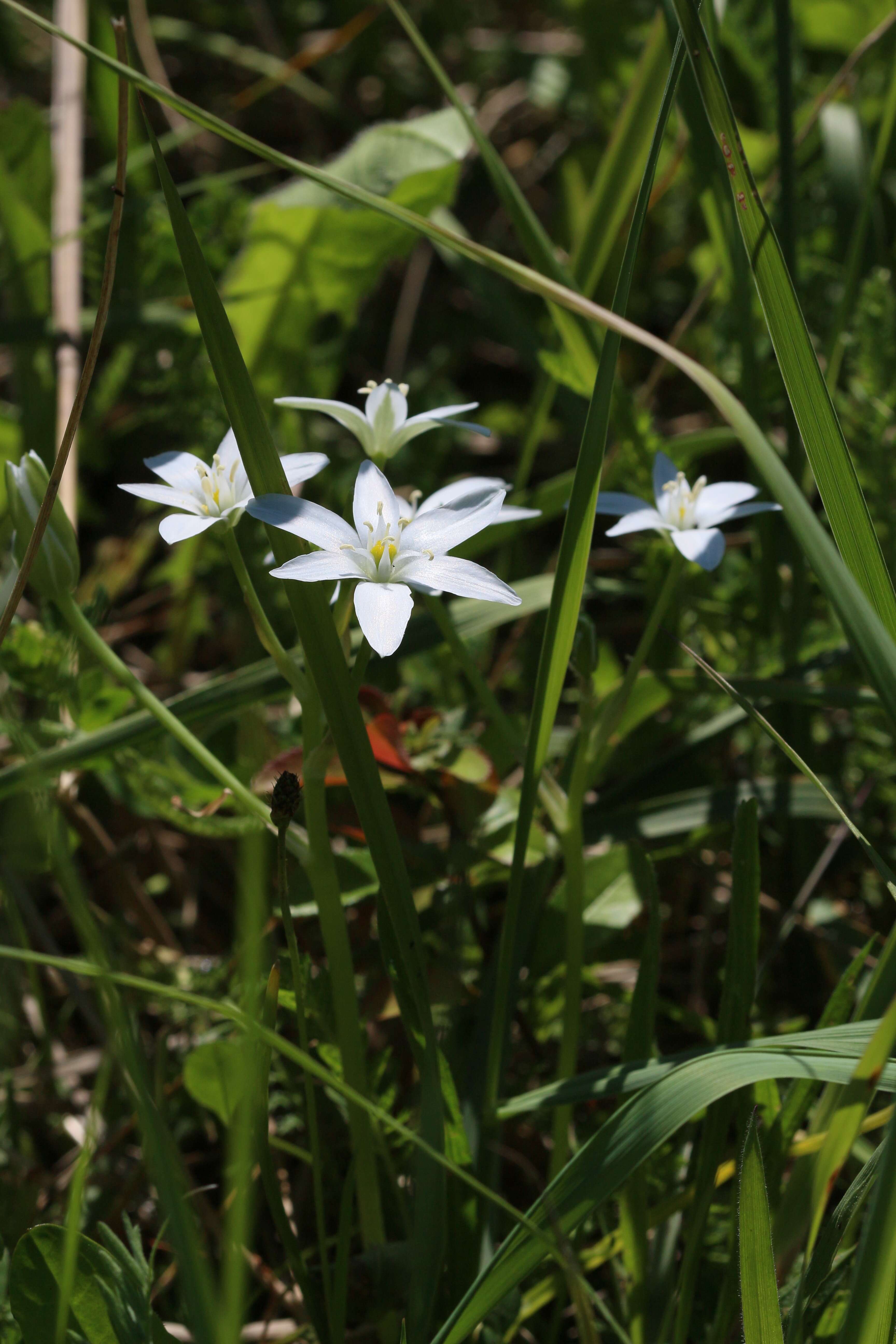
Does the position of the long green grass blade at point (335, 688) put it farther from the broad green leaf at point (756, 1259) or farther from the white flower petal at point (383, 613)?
the broad green leaf at point (756, 1259)

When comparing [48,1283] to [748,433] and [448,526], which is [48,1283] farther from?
[748,433]

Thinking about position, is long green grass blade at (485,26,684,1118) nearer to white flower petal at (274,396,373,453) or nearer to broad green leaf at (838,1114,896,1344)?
white flower petal at (274,396,373,453)

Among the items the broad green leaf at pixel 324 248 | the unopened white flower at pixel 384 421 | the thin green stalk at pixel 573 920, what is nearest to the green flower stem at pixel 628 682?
the thin green stalk at pixel 573 920

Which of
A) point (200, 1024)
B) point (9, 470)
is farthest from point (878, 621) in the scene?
point (200, 1024)

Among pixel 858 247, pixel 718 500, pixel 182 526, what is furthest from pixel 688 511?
pixel 858 247

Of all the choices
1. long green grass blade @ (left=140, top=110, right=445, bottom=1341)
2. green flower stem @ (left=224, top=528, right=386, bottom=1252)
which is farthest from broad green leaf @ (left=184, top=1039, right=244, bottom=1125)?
long green grass blade @ (left=140, top=110, right=445, bottom=1341)
